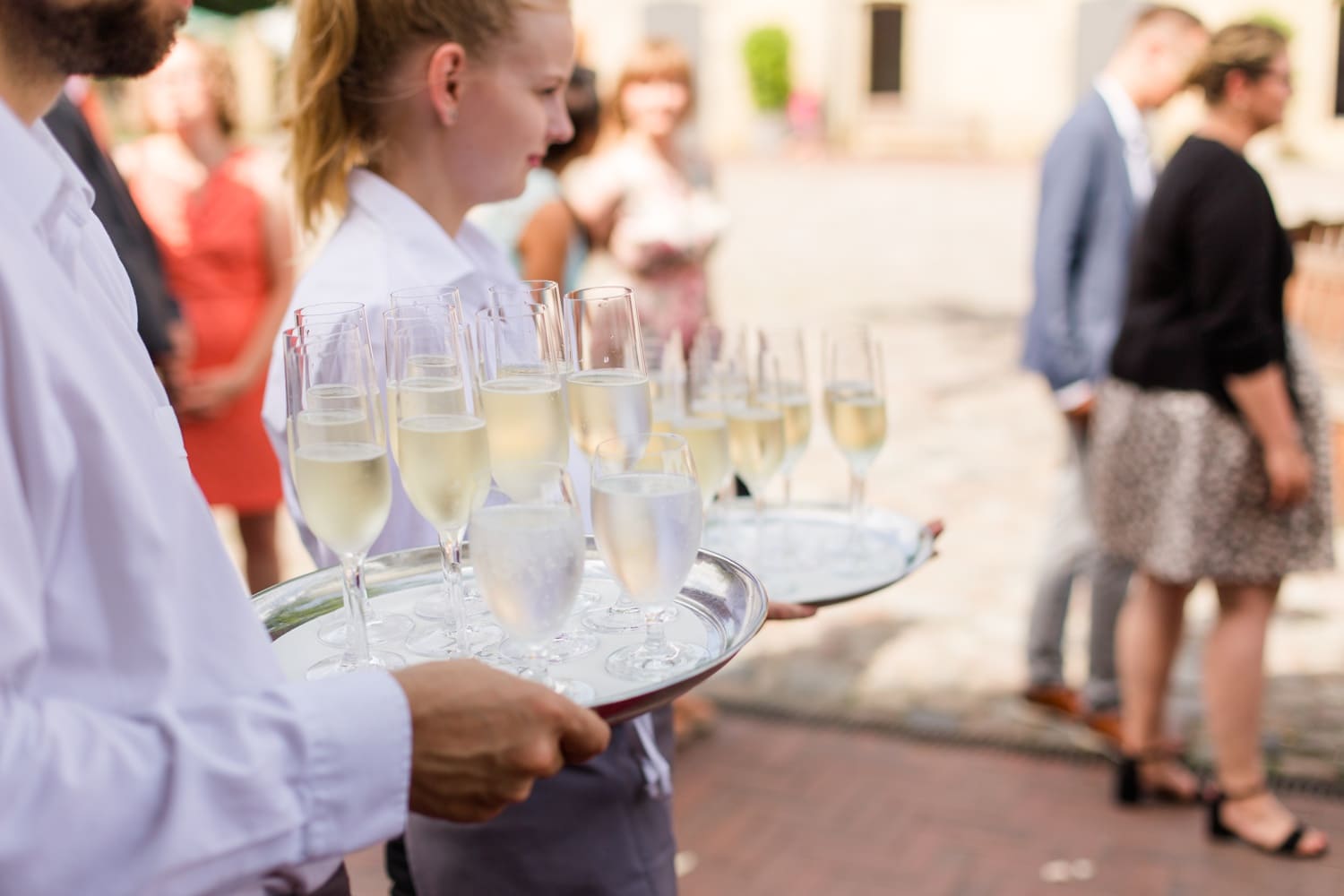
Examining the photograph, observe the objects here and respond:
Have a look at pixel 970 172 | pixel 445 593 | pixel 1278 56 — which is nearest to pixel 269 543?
pixel 445 593

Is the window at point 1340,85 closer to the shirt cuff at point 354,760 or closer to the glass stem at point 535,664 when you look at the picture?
the glass stem at point 535,664

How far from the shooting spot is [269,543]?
4.40m

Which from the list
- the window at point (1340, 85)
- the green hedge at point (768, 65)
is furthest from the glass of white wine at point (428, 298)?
the green hedge at point (768, 65)

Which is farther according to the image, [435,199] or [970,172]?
[970,172]

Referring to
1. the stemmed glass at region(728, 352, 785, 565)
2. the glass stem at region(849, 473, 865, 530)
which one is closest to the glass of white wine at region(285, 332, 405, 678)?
the stemmed glass at region(728, 352, 785, 565)

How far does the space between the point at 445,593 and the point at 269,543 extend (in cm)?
297

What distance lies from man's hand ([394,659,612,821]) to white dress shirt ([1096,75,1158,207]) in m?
3.55

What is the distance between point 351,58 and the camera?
75.2 inches

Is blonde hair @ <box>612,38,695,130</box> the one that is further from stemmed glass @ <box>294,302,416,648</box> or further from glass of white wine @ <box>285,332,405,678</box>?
glass of white wine @ <box>285,332,405,678</box>

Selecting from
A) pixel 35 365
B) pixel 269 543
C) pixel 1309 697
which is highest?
pixel 35 365

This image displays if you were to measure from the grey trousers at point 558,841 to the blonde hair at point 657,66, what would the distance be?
3372mm

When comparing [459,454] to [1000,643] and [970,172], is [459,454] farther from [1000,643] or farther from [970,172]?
[970,172]

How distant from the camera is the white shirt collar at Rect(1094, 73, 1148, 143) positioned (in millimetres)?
4152

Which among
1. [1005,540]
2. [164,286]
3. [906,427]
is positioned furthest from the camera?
[906,427]
